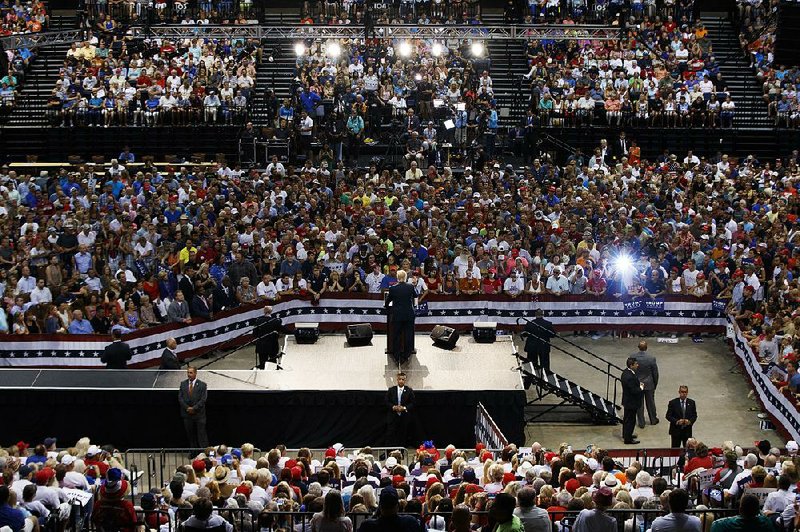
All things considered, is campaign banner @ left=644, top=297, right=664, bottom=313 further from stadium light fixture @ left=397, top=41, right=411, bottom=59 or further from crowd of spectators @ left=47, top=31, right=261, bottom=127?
crowd of spectators @ left=47, top=31, right=261, bottom=127

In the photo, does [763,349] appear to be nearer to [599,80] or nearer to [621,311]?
[621,311]

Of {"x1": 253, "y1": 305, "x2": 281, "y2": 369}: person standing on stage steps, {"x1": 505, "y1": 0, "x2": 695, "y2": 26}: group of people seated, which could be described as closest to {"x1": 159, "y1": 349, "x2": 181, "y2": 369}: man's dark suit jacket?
{"x1": 253, "y1": 305, "x2": 281, "y2": 369}: person standing on stage steps

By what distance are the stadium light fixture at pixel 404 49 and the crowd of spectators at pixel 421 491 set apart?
73.5ft

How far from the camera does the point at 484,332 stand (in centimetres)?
2398

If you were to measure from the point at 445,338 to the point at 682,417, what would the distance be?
5.05m

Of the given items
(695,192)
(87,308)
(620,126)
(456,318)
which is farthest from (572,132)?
(87,308)

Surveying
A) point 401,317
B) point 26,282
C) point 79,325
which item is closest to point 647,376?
point 401,317

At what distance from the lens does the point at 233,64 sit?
39.8 meters

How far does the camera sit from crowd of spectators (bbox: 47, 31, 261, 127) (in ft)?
126

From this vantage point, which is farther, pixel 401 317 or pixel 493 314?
pixel 493 314

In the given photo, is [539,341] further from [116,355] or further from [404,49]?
[404,49]

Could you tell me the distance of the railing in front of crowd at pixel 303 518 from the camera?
13.8 meters

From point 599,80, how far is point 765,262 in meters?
13.3

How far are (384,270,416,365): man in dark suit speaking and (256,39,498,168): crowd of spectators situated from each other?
14034 millimetres
